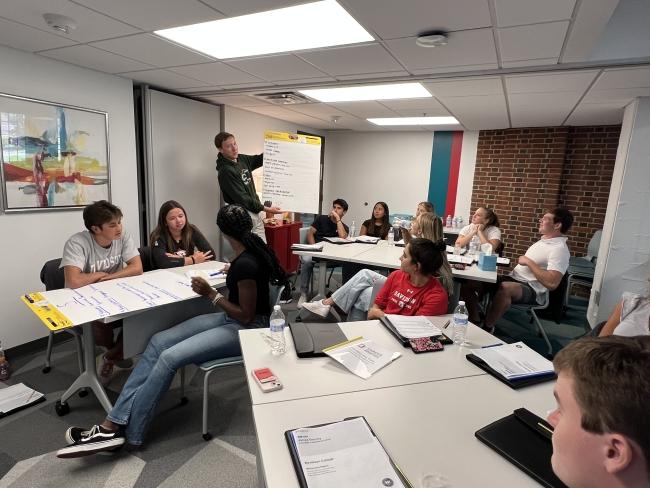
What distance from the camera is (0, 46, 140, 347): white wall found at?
2.75 m

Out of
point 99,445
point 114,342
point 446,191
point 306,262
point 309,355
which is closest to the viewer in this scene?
point 309,355

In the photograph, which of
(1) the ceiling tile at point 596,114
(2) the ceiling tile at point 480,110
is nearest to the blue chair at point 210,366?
(2) the ceiling tile at point 480,110

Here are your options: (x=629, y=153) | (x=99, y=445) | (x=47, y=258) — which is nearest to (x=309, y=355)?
(x=99, y=445)

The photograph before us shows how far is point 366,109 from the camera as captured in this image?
4.58 metres

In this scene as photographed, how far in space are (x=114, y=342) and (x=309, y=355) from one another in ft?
6.03

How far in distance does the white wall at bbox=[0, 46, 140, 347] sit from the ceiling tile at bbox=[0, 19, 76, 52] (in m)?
0.15

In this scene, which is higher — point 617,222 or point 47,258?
point 617,222

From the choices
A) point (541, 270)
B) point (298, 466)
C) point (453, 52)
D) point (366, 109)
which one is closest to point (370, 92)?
point (366, 109)

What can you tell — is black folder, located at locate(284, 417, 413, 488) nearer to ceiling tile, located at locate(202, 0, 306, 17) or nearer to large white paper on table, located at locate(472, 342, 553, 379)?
large white paper on table, located at locate(472, 342, 553, 379)

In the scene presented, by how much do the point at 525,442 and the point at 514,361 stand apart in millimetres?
536

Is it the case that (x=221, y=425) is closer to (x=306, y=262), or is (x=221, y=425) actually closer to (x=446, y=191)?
(x=306, y=262)

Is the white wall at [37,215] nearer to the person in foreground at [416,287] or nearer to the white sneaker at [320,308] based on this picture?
the white sneaker at [320,308]

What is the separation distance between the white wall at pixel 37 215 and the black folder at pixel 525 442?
11.3 feet

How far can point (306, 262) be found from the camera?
431 centimetres
